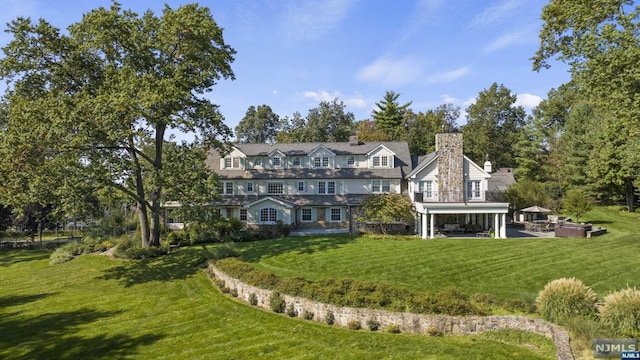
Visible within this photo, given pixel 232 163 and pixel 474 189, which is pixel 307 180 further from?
pixel 474 189

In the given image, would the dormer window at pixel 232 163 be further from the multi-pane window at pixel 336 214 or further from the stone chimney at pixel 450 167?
the stone chimney at pixel 450 167

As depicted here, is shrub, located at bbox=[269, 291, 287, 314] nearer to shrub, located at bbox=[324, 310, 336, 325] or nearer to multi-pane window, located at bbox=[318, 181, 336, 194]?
shrub, located at bbox=[324, 310, 336, 325]

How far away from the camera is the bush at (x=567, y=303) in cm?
1223

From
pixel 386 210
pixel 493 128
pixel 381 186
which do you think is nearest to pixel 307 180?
pixel 381 186

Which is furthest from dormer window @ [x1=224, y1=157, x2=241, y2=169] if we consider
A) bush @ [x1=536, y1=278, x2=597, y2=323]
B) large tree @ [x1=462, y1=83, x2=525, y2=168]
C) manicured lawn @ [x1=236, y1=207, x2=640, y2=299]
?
large tree @ [x1=462, y1=83, x2=525, y2=168]

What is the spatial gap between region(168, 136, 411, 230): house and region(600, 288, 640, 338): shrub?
2516 cm

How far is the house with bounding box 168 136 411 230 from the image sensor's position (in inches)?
1495

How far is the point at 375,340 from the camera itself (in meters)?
13.2

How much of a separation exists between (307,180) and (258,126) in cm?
4483

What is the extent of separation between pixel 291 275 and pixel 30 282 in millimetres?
17940

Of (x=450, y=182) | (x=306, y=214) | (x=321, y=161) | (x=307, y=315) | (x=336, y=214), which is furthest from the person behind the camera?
(x=321, y=161)

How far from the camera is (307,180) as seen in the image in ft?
131

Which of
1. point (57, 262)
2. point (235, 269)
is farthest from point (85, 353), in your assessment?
point (57, 262)

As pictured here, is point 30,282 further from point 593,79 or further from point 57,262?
point 593,79
